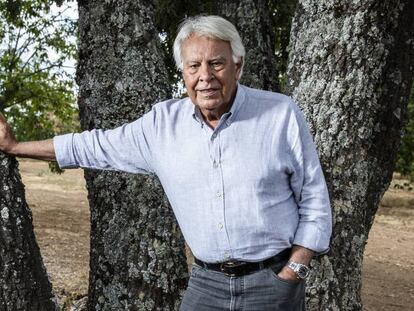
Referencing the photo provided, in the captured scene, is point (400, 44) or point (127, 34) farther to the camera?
point (127, 34)

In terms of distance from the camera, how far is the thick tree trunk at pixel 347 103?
4.60 m

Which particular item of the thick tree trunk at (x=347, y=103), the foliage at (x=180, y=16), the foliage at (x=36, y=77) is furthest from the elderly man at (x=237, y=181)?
the foliage at (x=36, y=77)

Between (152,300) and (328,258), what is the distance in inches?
52.1

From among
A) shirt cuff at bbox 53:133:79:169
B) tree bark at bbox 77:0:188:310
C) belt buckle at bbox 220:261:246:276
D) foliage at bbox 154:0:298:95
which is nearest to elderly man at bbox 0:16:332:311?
belt buckle at bbox 220:261:246:276

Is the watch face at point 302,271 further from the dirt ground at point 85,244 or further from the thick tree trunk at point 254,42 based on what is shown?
the dirt ground at point 85,244

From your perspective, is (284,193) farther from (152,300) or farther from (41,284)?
(152,300)

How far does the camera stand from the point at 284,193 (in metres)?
3.18

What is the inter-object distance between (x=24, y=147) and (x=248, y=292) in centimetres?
125

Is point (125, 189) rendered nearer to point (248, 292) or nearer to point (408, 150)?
point (248, 292)

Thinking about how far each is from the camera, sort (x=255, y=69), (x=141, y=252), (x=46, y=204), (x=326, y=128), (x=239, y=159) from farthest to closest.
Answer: (x=46, y=204) → (x=255, y=69) → (x=141, y=252) → (x=326, y=128) → (x=239, y=159)

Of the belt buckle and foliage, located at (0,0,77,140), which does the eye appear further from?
foliage, located at (0,0,77,140)

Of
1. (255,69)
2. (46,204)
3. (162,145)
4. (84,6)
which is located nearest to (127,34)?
(84,6)

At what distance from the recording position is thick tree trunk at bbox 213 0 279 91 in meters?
6.21

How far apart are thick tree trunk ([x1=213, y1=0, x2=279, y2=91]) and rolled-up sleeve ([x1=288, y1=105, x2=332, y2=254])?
303cm
